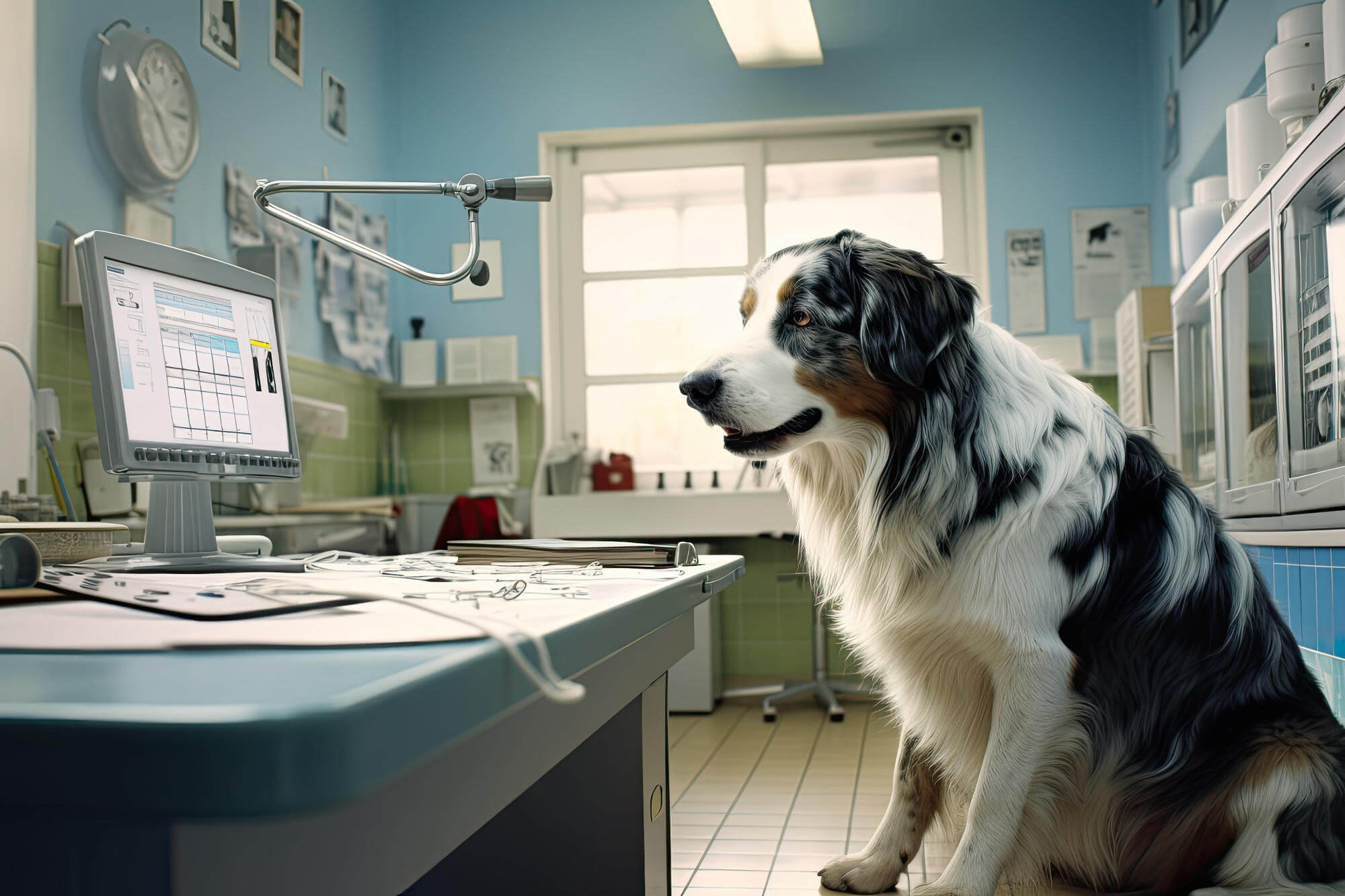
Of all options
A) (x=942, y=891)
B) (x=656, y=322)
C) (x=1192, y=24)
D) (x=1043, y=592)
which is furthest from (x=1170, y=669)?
(x=656, y=322)

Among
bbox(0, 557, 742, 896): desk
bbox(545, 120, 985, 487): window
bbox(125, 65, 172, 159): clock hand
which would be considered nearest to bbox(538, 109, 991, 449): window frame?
bbox(545, 120, 985, 487): window

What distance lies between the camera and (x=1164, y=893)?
1.50 m

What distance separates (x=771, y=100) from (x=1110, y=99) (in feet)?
4.97

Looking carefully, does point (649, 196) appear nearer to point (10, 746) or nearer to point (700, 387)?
point (700, 387)

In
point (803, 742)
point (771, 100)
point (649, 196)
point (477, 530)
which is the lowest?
point (803, 742)

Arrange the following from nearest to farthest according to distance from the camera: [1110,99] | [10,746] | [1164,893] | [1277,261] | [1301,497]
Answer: [10,746], [1164,893], [1301,497], [1277,261], [1110,99]

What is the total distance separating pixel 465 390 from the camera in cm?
458

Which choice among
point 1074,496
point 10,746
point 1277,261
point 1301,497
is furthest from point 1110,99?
point 10,746

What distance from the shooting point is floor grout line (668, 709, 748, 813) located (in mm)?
2734

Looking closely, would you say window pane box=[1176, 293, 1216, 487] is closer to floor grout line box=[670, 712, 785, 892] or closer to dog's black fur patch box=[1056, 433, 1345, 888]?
dog's black fur patch box=[1056, 433, 1345, 888]

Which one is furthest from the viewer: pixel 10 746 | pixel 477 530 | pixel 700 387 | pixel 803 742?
pixel 477 530

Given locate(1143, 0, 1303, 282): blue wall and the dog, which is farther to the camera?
locate(1143, 0, 1303, 282): blue wall

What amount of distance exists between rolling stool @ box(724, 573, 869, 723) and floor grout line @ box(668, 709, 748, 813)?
101mm

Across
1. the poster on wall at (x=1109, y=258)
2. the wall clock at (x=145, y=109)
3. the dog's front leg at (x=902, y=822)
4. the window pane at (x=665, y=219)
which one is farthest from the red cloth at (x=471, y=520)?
the poster on wall at (x=1109, y=258)
